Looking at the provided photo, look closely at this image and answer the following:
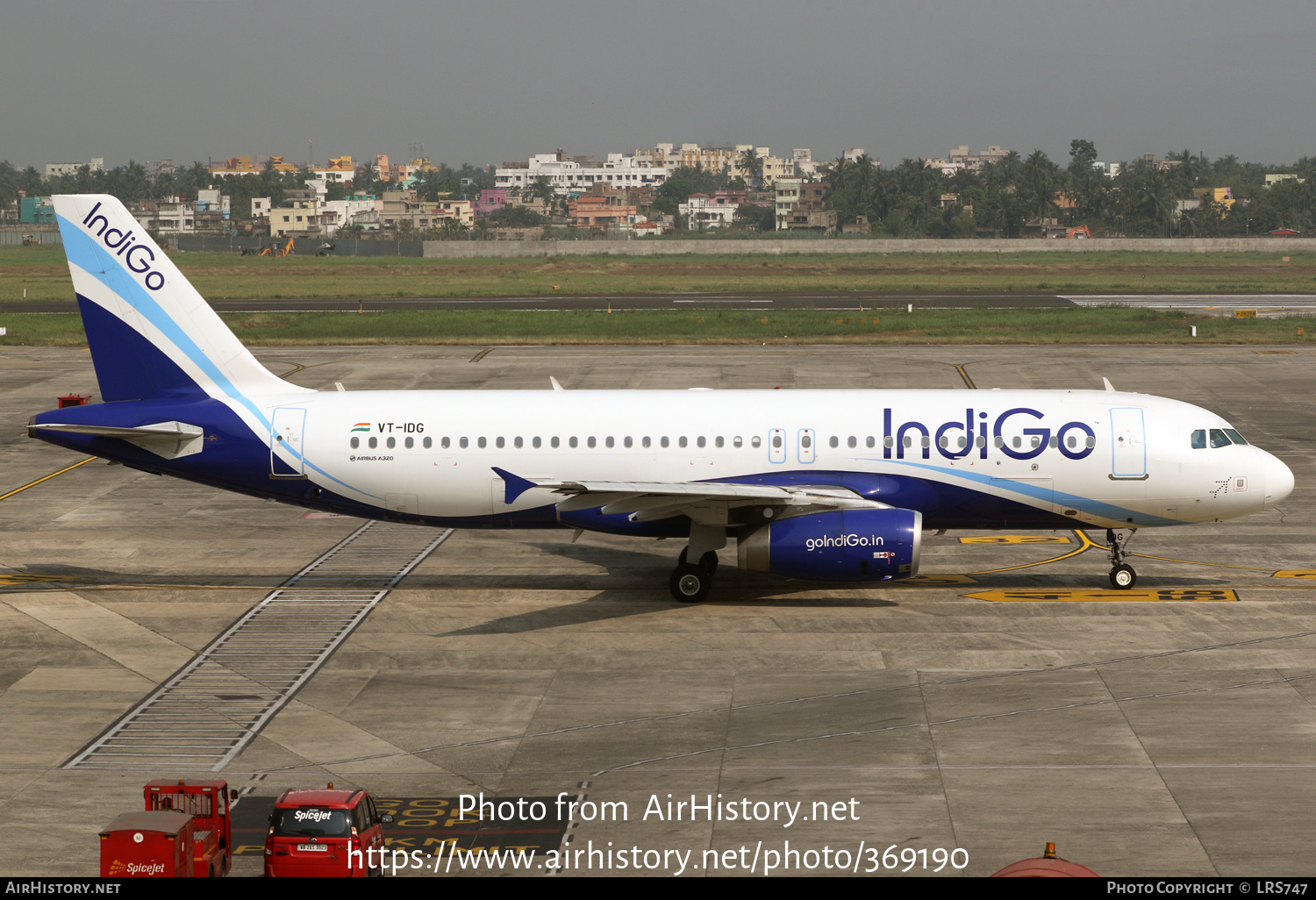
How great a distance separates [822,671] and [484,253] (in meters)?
179

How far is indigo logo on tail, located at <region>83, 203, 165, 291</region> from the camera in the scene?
97.5ft

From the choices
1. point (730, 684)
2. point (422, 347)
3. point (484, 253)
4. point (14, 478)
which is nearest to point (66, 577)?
point (14, 478)

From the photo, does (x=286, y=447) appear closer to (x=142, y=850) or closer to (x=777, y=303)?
(x=142, y=850)

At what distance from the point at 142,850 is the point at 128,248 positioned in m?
20.4

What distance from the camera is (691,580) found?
29516 millimetres

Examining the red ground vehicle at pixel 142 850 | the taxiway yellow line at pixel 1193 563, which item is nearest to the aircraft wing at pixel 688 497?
the taxiway yellow line at pixel 1193 563

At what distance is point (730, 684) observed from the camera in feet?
77.5

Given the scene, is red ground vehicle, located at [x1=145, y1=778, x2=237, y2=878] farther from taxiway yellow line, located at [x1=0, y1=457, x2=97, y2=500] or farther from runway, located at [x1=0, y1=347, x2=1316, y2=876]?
taxiway yellow line, located at [x1=0, y1=457, x2=97, y2=500]

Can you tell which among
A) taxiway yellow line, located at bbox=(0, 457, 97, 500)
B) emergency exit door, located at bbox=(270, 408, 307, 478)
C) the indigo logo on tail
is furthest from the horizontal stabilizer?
taxiway yellow line, located at bbox=(0, 457, 97, 500)

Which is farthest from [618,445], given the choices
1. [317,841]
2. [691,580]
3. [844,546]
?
[317,841]

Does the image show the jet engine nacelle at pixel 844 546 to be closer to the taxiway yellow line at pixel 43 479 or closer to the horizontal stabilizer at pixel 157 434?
the horizontal stabilizer at pixel 157 434

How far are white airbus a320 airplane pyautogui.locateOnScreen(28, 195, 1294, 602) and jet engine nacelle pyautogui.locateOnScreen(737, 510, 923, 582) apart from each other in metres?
0.84

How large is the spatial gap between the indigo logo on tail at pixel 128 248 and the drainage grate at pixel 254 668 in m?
8.10

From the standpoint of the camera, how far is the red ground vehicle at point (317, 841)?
13.8 m
